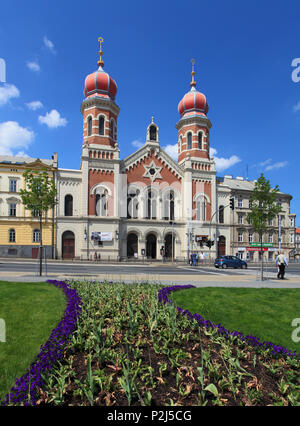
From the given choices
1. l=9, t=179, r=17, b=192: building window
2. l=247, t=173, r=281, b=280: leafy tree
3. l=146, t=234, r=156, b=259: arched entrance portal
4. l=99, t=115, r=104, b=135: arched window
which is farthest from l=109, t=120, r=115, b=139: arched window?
l=247, t=173, r=281, b=280: leafy tree

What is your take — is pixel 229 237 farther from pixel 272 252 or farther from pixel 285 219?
pixel 285 219

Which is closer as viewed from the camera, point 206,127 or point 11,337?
point 11,337

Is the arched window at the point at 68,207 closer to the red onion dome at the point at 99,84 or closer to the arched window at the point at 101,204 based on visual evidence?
the arched window at the point at 101,204

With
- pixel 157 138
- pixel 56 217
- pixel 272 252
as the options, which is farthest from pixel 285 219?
pixel 56 217

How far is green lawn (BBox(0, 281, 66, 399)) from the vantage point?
4.02 metres

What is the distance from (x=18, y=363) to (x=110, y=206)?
34.4 metres

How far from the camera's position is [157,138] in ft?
142

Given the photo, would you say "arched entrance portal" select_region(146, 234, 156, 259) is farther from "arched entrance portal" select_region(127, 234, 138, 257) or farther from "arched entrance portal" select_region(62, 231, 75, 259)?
"arched entrance portal" select_region(62, 231, 75, 259)

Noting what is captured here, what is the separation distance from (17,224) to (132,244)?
53.4 feet

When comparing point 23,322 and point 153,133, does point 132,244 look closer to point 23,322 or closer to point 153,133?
point 153,133

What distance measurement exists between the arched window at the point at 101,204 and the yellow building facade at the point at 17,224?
6.08m

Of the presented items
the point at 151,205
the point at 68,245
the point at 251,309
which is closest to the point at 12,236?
the point at 68,245

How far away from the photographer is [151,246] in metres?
41.5

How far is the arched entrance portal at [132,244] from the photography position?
131ft
